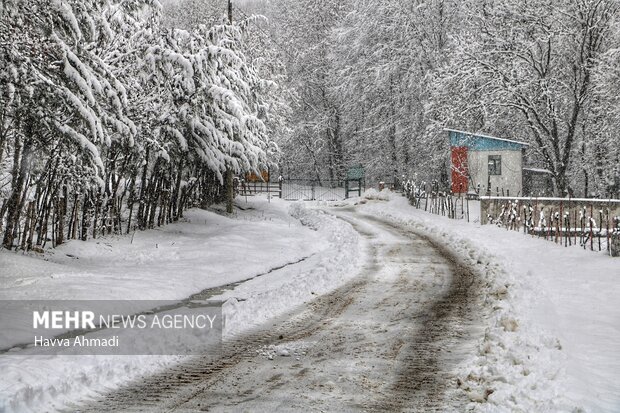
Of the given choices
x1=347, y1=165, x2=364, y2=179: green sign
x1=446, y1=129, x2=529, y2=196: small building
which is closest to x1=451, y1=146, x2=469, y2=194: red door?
x1=446, y1=129, x2=529, y2=196: small building

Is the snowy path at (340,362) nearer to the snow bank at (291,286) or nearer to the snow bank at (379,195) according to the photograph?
the snow bank at (291,286)

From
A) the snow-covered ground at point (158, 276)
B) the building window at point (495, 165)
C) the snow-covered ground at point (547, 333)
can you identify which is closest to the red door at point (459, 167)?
the building window at point (495, 165)

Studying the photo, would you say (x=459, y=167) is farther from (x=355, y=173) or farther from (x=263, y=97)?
(x=263, y=97)

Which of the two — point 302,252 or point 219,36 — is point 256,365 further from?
point 219,36

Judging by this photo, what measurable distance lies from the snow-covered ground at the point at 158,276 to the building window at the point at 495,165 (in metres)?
18.1

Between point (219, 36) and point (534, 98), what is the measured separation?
1574 cm

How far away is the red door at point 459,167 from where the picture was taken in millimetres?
34062

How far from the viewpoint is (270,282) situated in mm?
11633

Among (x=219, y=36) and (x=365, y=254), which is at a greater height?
(x=219, y=36)

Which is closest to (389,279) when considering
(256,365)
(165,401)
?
(256,365)

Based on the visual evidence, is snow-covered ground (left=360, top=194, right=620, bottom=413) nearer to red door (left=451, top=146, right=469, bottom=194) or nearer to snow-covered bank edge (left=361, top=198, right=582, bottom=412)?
snow-covered bank edge (left=361, top=198, right=582, bottom=412)

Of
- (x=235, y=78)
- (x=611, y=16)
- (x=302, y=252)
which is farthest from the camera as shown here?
(x=611, y=16)

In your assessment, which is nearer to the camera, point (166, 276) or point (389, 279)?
point (166, 276)

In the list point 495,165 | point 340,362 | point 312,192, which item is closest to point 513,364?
point 340,362
